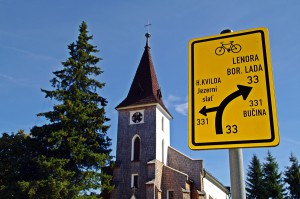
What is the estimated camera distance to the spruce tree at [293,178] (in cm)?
4432

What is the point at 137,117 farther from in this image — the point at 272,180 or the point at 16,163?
the point at 272,180

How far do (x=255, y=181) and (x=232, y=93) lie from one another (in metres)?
48.0

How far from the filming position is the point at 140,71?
40.9 meters

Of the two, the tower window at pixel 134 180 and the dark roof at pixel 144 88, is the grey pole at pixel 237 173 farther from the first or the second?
the dark roof at pixel 144 88

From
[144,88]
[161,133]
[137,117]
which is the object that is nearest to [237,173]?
[137,117]

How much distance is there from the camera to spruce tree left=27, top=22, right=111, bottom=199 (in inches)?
978

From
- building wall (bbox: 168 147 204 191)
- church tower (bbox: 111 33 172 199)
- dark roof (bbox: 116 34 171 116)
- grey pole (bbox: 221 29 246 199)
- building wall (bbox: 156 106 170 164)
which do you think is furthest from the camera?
dark roof (bbox: 116 34 171 116)

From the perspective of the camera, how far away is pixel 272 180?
4472 centimetres

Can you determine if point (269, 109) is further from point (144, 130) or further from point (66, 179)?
point (144, 130)

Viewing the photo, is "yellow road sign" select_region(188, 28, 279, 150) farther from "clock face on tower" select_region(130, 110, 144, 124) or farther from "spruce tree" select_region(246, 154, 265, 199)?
"spruce tree" select_region(246, 154, 265, 199)

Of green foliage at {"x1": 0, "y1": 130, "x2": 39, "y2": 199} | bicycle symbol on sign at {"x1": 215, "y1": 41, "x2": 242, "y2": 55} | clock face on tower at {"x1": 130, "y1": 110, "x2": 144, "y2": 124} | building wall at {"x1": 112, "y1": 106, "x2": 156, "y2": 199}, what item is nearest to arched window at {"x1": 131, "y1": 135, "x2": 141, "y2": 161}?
building wall at {"x1": 112, "y1": 106, "x2": 156, "y2": 199}

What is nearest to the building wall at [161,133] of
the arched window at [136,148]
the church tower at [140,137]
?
the church tower at [140,137]

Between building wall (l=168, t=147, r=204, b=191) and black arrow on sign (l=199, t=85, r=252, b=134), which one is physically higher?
building wall (l=168, t=147, r=204, b=191)

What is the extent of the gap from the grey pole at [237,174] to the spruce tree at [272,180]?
4437cm
